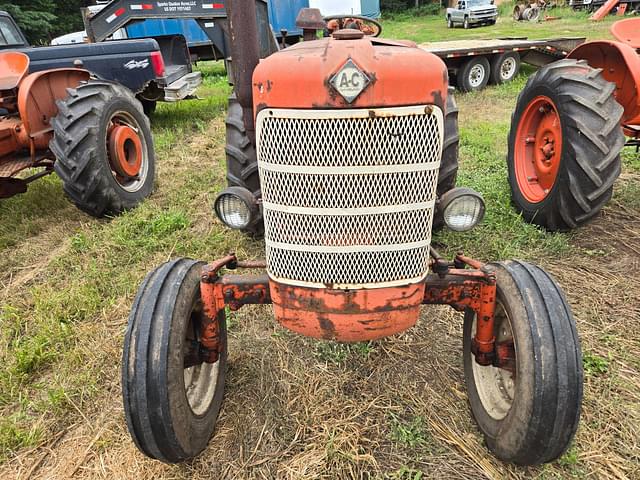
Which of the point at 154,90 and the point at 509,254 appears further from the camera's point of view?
the point at 154,90

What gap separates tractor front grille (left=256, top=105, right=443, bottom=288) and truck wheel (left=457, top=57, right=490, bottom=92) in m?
7.29

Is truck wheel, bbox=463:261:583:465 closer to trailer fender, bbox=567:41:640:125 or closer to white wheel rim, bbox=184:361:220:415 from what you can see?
white wheel rim, bbox=184:361:220:415

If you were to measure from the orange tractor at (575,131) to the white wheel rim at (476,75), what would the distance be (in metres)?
4.34

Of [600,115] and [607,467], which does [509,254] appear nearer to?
[600,115]

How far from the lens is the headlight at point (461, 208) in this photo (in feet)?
6.40

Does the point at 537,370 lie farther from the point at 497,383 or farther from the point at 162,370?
the point at 162,370

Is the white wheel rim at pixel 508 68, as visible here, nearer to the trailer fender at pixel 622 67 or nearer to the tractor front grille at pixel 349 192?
the trailer fender at pixel 622 67

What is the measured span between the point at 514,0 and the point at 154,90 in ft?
96.7

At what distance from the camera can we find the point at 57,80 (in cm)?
432

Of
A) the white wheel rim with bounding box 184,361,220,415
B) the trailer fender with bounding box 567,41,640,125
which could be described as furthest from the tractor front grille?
the trailer fender with bounding box 567,41,640,125

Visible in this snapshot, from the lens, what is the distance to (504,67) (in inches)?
339

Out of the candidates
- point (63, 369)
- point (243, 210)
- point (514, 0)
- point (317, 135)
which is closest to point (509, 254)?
point (243, 210)

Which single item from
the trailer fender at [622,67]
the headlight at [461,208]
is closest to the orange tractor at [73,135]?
the headlight at [461,208]

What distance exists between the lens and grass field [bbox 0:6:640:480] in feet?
6.61
